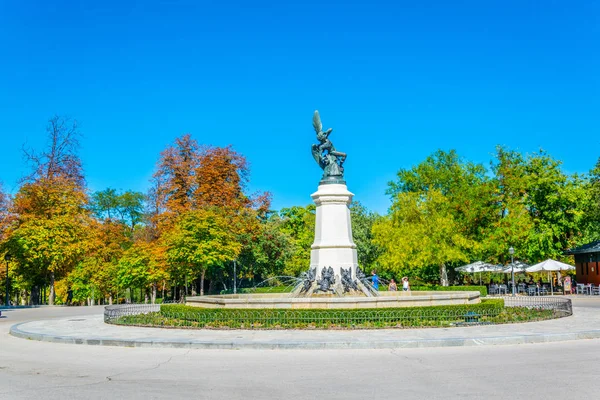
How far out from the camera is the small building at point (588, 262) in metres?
43.8

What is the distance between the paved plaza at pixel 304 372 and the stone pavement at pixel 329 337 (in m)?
0.33

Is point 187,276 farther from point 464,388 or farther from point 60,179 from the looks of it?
point 464,388

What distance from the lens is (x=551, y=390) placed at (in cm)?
797

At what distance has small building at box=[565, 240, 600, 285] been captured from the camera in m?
43.8

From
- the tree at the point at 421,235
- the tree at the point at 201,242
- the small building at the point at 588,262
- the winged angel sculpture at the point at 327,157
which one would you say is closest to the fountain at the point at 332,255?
the winged angel sculpture at the point at 327,157

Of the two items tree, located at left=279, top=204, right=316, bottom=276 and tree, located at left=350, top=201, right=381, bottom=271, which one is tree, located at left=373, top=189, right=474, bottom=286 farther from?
tree, located at left=279, top=204, right=316, bottom=276

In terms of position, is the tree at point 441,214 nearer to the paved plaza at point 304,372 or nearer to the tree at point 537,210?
the tree at point 537,210

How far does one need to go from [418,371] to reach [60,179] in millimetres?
41220

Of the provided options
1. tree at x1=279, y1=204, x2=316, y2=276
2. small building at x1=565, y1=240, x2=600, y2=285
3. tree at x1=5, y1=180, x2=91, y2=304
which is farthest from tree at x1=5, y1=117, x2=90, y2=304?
small building at x1=565, y1=240, x2=600, y2=285

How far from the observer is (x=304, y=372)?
9.97 meters

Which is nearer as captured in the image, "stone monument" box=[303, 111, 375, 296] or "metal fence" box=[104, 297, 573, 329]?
"metal fence" box=[104, 297, 573, 329]

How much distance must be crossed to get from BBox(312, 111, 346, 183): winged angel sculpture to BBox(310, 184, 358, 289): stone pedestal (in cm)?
60

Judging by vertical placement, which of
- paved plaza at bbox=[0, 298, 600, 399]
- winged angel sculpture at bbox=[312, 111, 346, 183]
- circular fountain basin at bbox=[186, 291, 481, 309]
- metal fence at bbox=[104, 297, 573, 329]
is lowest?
paved plaza at bbox=[0, 298, 600, 399]

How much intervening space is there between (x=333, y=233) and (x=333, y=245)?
621mm
